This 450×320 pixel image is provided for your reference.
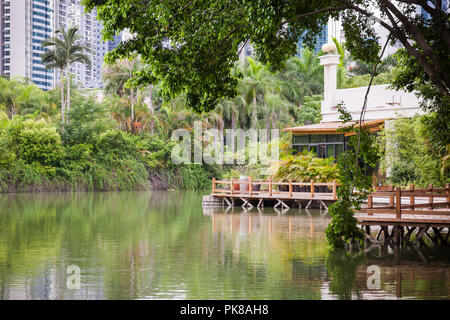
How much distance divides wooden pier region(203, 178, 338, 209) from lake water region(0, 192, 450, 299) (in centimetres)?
490

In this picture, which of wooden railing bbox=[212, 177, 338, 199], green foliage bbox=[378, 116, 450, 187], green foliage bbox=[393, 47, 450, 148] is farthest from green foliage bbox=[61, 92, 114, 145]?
green foliage bbox=[393, 47, 450, 148]

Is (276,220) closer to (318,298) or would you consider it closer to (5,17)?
(318,298)

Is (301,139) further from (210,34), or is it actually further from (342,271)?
(210,34)

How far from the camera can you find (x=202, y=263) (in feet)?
47.0

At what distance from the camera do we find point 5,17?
91000mm

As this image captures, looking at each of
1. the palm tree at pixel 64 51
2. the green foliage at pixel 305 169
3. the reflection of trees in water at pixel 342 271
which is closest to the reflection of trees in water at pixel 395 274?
the reflection of trees in water at pixel 342 271

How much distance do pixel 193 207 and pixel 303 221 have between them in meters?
10.2

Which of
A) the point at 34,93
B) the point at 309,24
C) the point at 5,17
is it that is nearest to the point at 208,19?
the point at 309,24

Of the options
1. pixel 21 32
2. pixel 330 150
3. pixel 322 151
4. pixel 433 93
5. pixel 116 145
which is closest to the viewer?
pixel 433 93

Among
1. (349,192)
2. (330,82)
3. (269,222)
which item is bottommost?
(269,222)

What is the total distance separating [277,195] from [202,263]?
15.9 meters

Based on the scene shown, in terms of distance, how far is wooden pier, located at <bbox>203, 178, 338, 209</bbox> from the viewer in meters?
28.8
